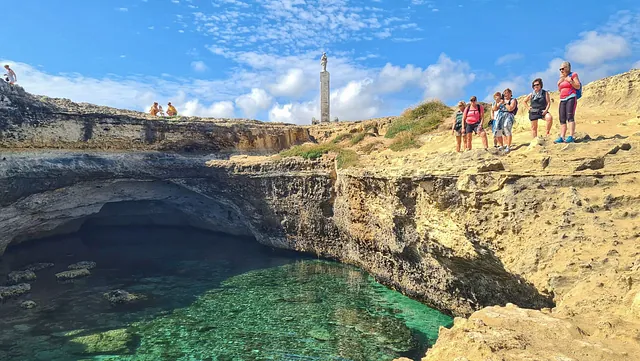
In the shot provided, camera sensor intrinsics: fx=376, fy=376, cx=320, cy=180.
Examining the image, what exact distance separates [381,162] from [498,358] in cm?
1124

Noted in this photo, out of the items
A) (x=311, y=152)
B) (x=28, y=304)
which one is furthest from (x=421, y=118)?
(x=28, y=304)

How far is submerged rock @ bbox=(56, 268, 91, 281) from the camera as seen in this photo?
52.6 ft

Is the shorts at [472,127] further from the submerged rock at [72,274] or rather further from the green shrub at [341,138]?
the submerged rock at [72,274]

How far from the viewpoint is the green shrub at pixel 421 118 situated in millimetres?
19109

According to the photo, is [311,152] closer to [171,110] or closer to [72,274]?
[171,110]

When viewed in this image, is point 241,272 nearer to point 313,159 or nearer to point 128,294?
point 128,294

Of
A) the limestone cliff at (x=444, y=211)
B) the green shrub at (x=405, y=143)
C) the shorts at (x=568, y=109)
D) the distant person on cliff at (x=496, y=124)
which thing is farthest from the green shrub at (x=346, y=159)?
the shorts at (x=568, y=109)

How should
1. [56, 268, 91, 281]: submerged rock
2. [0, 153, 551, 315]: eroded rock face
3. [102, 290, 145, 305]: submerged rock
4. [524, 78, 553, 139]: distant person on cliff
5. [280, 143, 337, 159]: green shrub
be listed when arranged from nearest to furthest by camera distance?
[524, 78, 553, 139]: distant person on cliff
[0, 153, 551, 315]: eroded rock face
[102, 290, 145, 305]: submerged rock
[56, 268, 91, 281]: submerged rock
[280, 143, 337, 159]: green shrub

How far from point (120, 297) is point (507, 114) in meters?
13.8

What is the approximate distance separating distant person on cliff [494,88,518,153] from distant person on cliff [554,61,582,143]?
1.12 meters

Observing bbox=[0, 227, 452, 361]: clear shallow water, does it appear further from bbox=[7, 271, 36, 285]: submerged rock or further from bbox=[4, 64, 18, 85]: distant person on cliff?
bbox=[4, 64, 18, 85]: distant person on cliff

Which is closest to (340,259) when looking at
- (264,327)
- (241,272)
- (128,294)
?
(241,272)

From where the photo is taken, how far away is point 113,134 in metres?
19.3

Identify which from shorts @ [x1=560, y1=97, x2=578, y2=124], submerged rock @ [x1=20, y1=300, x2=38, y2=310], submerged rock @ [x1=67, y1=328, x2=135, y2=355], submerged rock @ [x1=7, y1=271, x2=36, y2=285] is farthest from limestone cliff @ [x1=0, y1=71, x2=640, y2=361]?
submerged rock @ [x1=67, y1=328, x2=135, y2=355]
